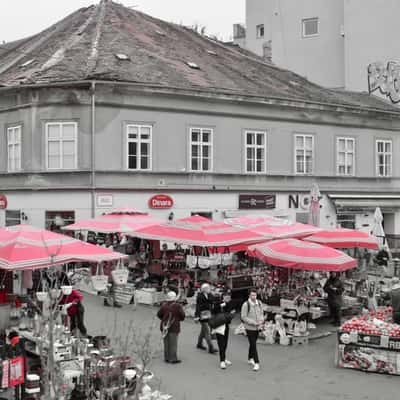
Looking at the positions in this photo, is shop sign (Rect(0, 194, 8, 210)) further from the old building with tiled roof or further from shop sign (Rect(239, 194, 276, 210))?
shop sign (Rect(239, 194, 276, 210))

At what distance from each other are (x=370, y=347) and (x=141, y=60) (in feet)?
62.6

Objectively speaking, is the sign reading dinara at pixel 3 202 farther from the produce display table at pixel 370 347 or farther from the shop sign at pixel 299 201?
the produce display table at pixel 370 347

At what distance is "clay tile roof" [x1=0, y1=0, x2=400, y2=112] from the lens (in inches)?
1053

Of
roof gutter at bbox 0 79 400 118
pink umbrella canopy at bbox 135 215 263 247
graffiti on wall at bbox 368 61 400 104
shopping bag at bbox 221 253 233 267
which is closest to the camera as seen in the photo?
pink umbrella canopy at bbox 135 215 263 247

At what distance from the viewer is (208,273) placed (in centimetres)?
2031

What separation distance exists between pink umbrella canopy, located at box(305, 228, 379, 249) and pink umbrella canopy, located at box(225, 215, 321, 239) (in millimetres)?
462

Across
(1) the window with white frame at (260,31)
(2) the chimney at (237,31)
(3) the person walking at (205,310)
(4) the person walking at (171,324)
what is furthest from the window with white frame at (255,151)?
(2) the chimney at (237,31)

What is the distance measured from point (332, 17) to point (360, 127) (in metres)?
13.1

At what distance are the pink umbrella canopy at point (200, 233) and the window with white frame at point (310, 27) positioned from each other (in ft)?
93.3

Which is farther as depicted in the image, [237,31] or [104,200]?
[237,31]

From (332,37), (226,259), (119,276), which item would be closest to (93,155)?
(226,259)

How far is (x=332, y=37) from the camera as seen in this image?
42.8 meters

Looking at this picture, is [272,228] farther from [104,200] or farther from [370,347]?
[104,200]

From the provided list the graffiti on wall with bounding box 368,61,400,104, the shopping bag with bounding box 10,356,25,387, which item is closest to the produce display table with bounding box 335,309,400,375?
the shopping bag with bounding box 10,356,25,387
